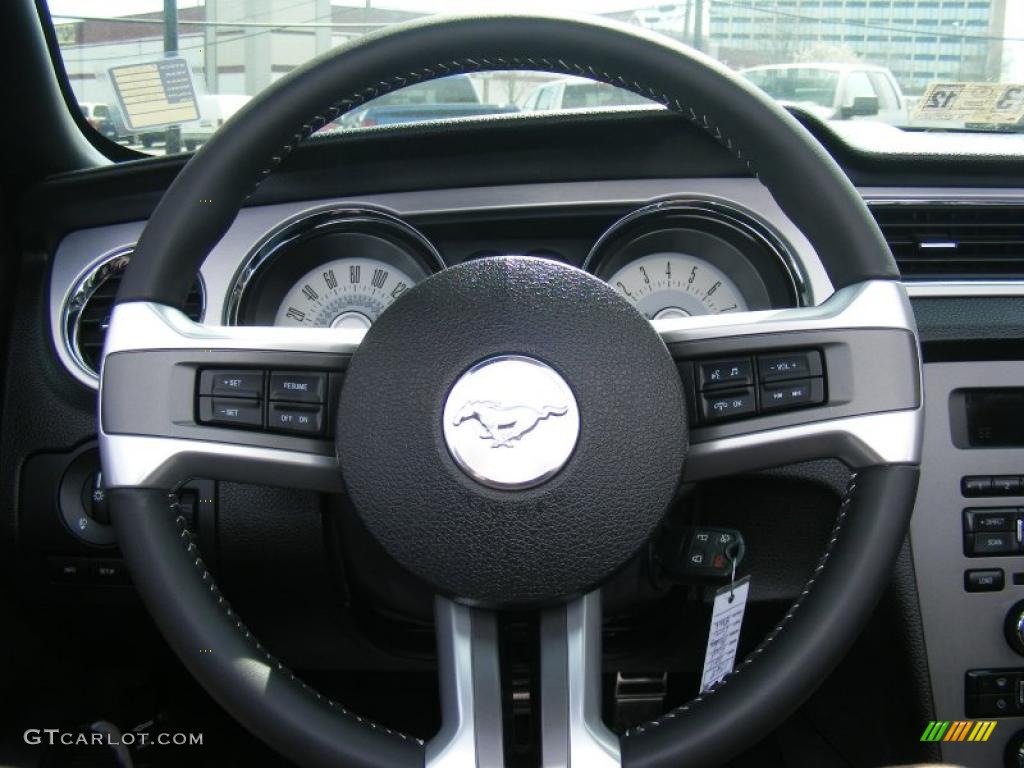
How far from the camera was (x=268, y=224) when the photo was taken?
1633mm

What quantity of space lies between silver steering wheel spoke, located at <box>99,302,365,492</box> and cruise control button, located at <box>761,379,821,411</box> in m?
0.40

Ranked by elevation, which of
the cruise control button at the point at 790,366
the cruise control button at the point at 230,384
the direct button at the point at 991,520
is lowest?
the direct button at the point at 991,520

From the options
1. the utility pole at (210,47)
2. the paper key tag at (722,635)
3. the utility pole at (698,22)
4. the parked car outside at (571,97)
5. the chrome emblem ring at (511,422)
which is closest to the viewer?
the chrome emblem ring at (511,422)

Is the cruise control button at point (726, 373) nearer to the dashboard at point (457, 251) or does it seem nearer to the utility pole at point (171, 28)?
the dashboard at point (457, 251)

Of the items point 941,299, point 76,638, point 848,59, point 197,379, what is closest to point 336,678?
point 76,638

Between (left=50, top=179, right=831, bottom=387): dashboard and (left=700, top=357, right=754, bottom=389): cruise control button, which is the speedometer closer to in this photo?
(left=50, top=179, right=831, bottom=387): dashboard

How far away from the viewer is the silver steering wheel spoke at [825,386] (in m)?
1.10

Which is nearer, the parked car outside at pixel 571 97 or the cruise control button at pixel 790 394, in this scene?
the cruise control button at pixel 790 394

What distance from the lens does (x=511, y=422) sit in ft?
3.45

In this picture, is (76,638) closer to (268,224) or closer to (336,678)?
(336,678)

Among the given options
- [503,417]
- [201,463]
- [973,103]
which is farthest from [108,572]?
[973,103]

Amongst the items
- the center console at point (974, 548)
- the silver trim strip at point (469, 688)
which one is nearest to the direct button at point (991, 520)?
the center console at point (974, 548)

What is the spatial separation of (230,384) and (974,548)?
1038 millimetres

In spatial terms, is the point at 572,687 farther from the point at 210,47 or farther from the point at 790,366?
the point at 210,47
